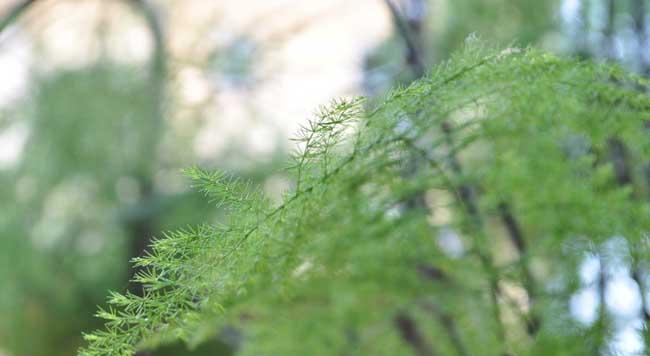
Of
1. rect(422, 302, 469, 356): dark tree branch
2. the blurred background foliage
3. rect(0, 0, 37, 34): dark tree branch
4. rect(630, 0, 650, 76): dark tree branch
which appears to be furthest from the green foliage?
the blurred background foliage

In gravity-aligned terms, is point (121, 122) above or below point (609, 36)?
above

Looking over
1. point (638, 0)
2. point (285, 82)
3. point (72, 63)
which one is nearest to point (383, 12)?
point (285, 82)

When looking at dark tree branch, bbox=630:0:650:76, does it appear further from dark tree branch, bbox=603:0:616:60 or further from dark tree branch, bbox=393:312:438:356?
dark tree branch, bbox=393:312:438:356

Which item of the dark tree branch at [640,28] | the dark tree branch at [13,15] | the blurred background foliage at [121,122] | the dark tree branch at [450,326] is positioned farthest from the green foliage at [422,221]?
Answer: the blurred background foliage at [121,122]

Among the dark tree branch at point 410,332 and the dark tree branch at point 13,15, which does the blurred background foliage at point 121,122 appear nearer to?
the dark tree branch at point 410,332

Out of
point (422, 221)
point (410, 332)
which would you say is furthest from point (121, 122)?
point (422, 221)

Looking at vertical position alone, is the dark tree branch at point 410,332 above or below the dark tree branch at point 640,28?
below

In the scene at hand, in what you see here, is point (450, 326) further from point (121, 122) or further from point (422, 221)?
point (121, 122)
